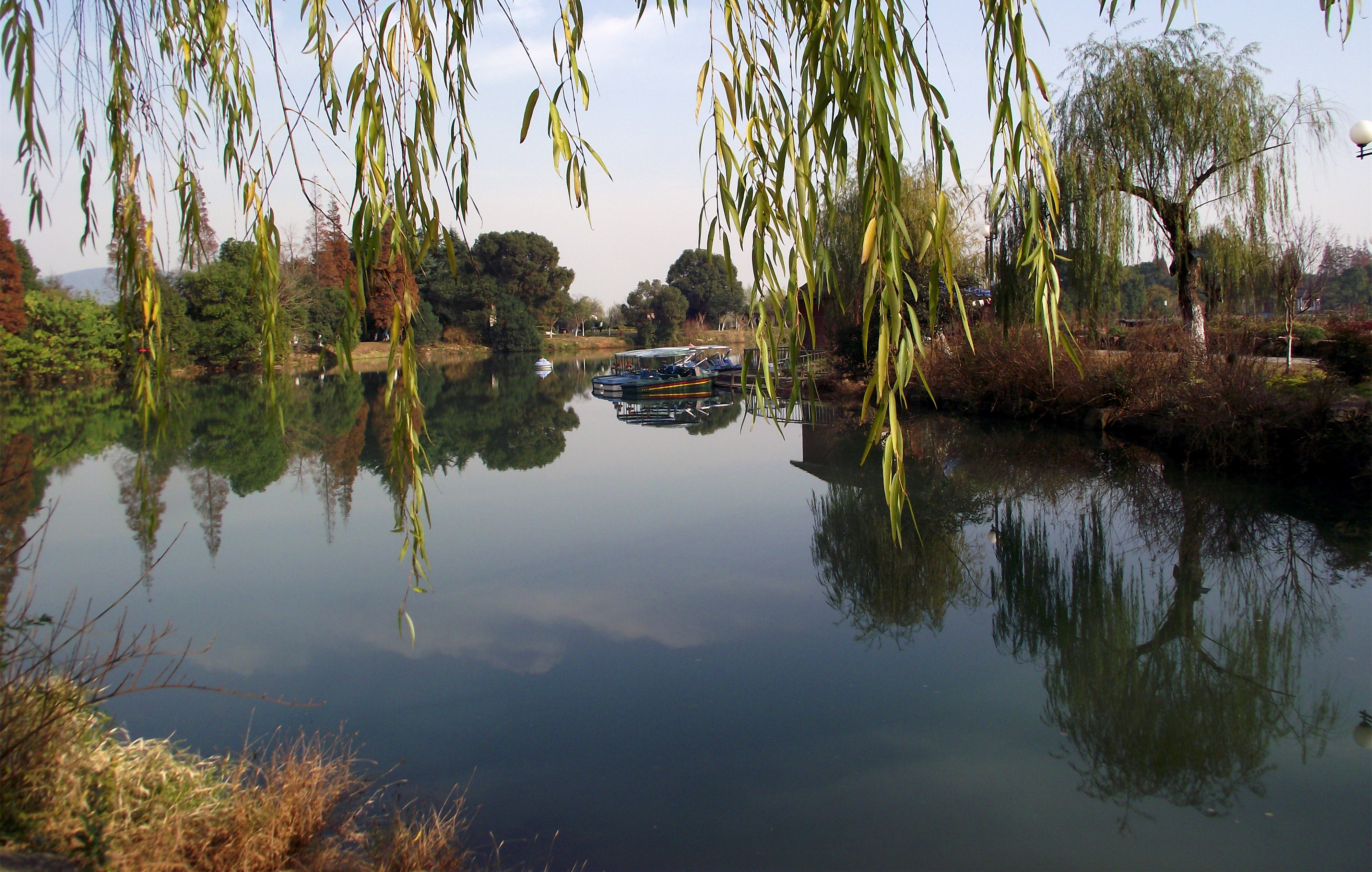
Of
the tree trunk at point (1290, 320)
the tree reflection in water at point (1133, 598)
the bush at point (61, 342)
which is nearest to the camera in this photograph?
the tree reflection in water at point (1133, 598)

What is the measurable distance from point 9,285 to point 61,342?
1817cm

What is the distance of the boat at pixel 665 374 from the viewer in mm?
26891

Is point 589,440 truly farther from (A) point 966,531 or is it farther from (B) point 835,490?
(A) point 966,531

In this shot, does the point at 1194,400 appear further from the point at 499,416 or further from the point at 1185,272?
the point at 499,416

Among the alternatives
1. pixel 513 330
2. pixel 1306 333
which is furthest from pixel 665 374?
pixel 513 330

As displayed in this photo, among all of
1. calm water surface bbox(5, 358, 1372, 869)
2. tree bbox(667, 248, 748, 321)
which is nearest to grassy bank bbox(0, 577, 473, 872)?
calm water surface bbox(5, 358, 1372, 869)

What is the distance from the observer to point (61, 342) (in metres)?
26.9

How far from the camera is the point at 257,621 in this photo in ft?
22.1

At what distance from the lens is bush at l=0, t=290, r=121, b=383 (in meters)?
24.4

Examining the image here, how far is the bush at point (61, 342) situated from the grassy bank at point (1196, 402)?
73.4ft

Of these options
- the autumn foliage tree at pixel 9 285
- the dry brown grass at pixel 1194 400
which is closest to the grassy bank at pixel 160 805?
the dry brown grass at pixel 1194 400

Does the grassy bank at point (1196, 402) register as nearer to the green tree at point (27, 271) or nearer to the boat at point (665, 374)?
the boat at point (665, 374)

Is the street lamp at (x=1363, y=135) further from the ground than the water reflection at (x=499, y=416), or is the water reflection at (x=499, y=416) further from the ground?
the street lamp at (x=1363, y=135)

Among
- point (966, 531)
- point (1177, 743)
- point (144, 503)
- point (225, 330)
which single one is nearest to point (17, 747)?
point (144, 503)
